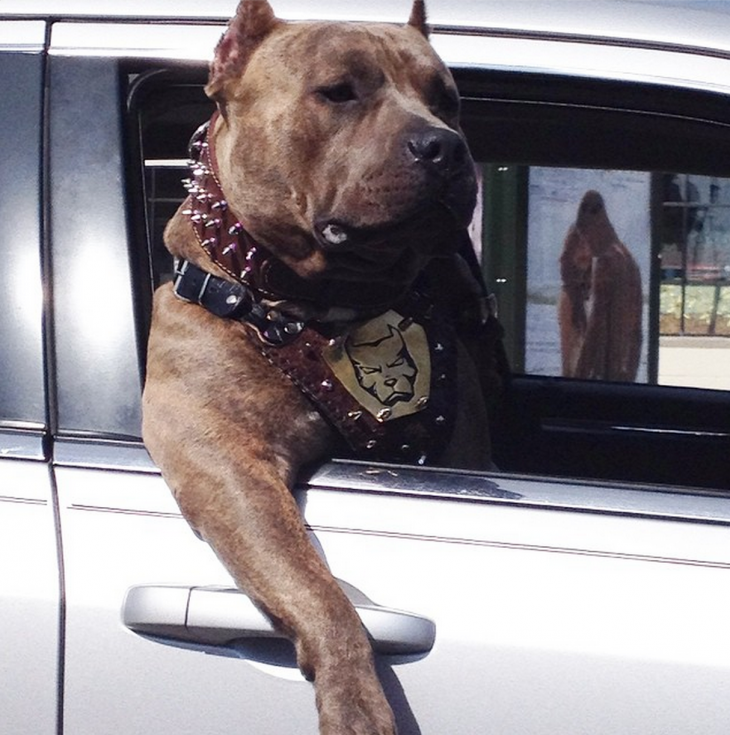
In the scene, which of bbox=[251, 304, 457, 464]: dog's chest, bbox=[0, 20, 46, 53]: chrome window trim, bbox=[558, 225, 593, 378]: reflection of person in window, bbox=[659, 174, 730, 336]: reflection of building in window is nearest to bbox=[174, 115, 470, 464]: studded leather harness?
bbox=[251, 304, 457, 464]: dog's chest

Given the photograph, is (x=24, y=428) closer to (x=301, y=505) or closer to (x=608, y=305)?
(x=301, y=505)

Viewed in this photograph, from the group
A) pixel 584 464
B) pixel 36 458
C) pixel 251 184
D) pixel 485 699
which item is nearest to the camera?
pixel 485 699

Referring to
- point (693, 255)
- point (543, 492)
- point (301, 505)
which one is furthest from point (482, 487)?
point (693, 255)

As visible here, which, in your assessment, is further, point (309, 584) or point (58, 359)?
point (58, 359)

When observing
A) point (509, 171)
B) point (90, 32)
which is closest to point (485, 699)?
point (90, 32)

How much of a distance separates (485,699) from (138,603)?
0.46m

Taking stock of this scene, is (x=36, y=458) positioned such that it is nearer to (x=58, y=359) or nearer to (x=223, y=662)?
(x=58, y=359)

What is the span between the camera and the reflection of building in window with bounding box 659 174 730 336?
10.8ft

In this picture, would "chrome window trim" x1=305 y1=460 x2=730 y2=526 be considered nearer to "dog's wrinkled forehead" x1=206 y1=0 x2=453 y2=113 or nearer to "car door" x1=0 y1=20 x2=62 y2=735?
"car door" x1=0 y1=20 x2=62 y2=735

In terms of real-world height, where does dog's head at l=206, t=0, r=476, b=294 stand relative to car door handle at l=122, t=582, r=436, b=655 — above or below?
above

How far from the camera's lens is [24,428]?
A: 6.70ft

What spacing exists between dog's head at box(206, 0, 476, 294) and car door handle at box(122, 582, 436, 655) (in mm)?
616

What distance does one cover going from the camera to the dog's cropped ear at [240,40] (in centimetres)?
221

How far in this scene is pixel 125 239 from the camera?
2115 millimetres
